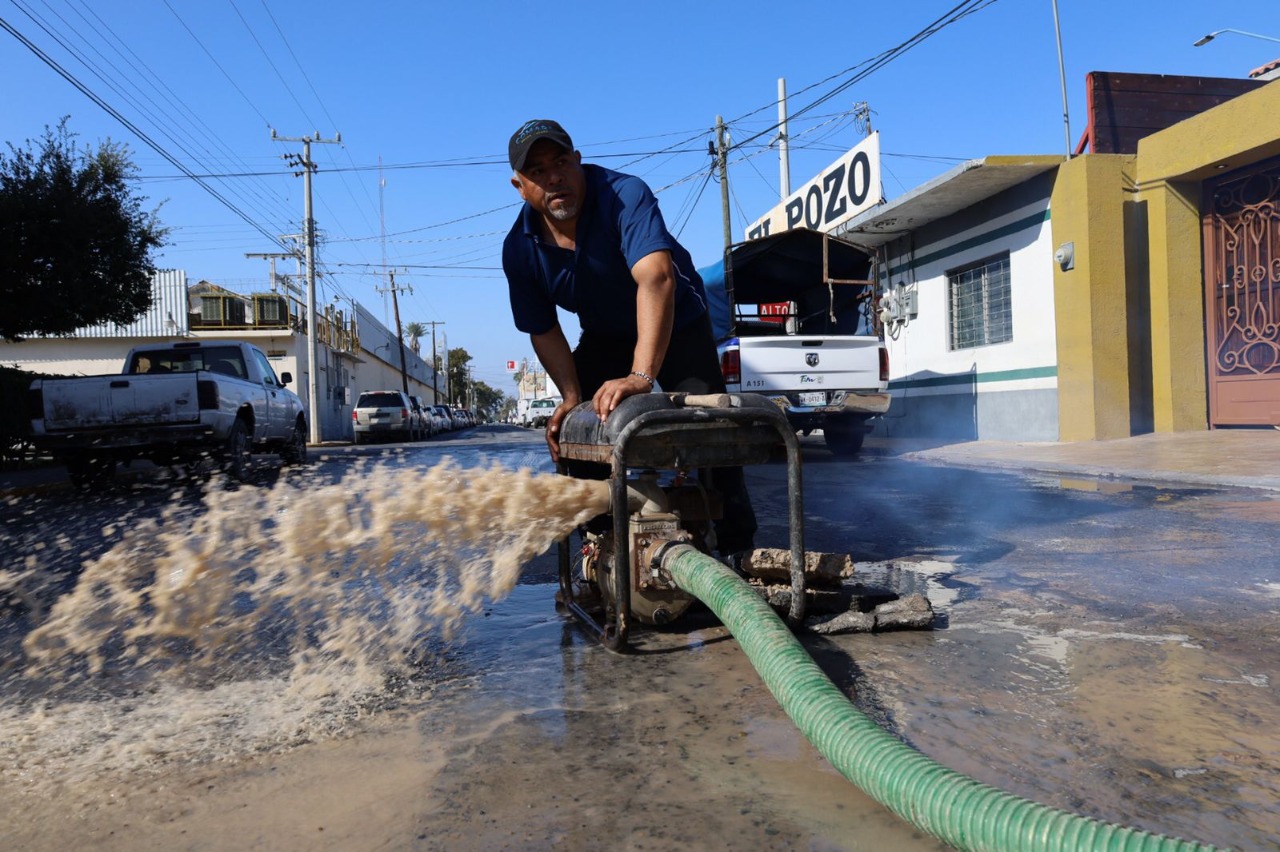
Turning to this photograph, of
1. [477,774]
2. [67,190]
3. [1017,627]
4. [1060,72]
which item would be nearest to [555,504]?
[477,774]

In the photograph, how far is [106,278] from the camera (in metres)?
15.0

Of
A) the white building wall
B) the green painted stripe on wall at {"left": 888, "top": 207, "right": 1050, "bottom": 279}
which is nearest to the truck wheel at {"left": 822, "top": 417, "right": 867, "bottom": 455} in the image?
the white building wall

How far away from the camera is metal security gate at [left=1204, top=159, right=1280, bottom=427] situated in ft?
34.4

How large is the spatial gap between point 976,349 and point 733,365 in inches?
223

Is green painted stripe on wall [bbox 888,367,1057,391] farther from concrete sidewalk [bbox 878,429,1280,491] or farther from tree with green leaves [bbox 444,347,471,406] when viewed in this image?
tree with green leaves [bbox 444,347,471,406]

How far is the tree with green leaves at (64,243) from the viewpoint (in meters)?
13.6

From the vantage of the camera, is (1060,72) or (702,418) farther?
(1060,72)

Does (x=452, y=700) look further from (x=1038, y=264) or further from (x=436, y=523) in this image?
(x=1038, y=264)

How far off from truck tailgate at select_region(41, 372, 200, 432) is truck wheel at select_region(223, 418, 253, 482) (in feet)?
2.92

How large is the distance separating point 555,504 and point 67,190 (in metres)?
15.3

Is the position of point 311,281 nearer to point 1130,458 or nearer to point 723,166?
point 723,166

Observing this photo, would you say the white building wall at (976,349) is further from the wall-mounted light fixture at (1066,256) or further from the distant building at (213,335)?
the distant building at (213,335)

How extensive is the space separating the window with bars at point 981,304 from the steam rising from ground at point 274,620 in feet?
39.6

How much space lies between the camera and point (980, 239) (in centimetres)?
1412
